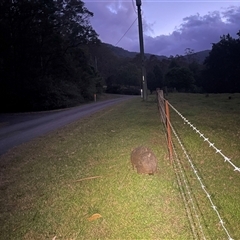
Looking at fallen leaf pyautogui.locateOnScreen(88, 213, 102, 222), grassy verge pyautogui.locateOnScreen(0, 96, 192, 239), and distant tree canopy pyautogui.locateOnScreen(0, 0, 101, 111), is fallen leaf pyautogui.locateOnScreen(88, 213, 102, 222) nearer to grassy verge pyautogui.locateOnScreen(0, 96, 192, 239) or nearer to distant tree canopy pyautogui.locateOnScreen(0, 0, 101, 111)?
grassy verge pyautogui.locateOnScreen(0, 96, 192, 239)

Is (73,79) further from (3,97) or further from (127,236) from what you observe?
(127,236)

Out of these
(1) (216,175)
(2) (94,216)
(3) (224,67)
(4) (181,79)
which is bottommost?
(2) (94,216)

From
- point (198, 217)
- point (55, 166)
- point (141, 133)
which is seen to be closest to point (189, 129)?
point (141, 133)

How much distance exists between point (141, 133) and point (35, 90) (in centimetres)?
1805

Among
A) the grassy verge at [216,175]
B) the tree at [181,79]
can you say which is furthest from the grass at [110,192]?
the tree at [181,79]

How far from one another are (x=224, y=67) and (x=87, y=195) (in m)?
48.5

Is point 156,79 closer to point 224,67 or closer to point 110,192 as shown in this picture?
point 224,67

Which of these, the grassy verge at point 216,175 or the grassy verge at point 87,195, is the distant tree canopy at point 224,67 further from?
the grassy verge at point 87,195

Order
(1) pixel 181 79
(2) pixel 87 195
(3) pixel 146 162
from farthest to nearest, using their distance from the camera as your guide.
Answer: (1) pixel 181 79 < (3) pixel 146 162 < (2) pixel 87 195

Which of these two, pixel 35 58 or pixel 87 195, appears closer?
pixel 87 195

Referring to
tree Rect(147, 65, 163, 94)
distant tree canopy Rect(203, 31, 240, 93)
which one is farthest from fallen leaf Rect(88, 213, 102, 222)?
tree Rect(147, 65, 163, 94)

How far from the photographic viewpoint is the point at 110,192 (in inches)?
182

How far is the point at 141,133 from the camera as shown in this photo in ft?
28.9

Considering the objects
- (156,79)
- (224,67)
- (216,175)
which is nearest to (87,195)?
(216,175)
